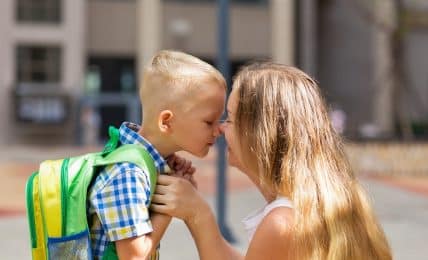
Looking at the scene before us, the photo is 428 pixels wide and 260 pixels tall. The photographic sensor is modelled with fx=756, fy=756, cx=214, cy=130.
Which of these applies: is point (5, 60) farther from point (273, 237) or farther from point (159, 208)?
point (273, 237)

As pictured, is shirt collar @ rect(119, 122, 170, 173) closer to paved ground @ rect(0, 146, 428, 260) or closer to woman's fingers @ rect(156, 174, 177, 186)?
woman's fingers @ rect(156, 174, 177, 186)

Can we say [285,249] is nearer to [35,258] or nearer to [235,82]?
[235,82]

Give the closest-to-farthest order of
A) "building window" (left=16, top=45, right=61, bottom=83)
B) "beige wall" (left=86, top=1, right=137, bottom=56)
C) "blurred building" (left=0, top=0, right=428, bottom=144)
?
"blurred building" (left=0, top=0, right=428, bottom=144)
"building window" (left=16, top=45, right=61, bottom=83)
"beige wall" (left=86, top=1, right=137, bottom=56)

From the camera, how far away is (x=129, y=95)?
102 feet

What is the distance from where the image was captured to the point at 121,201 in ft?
5.42

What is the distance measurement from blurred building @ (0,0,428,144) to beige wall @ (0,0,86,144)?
0.04 meters

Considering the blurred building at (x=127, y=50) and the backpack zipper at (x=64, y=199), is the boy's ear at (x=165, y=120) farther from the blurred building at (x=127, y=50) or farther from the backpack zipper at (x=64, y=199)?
the blurred building at (x=127, y=50)

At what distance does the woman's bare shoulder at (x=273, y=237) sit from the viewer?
170cm

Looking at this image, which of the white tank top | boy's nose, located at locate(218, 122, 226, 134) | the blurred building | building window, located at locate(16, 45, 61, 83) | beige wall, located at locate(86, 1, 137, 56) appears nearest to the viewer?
the white tank top

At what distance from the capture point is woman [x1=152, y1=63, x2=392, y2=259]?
172 centimetres

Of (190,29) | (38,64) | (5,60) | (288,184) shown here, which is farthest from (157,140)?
(190,29)

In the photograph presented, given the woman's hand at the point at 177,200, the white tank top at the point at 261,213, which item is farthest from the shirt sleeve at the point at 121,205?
the white tank top at the point at 261,213

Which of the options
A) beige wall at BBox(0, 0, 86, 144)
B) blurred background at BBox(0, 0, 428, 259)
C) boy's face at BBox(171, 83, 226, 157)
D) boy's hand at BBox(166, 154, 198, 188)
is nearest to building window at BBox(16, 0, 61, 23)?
blurred background at BBox(0, 0, 428, 259)

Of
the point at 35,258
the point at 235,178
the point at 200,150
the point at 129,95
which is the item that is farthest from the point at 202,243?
the point at 129,95
